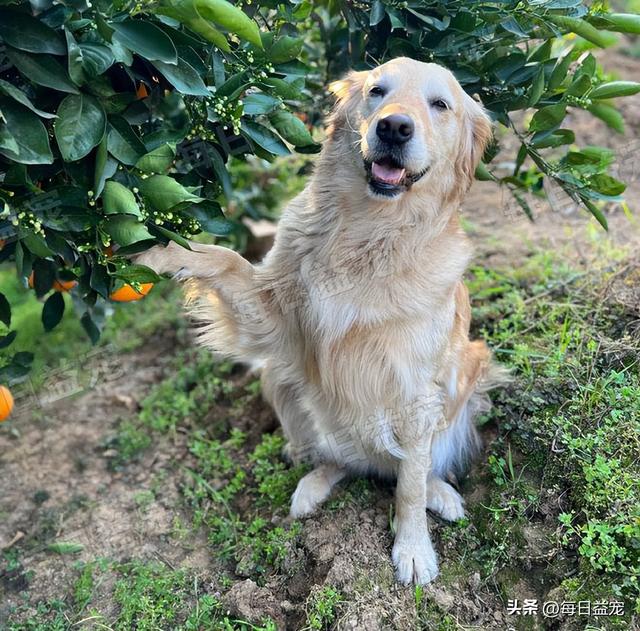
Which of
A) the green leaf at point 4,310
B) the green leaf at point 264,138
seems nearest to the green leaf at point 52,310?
the green leaf at point 4,310

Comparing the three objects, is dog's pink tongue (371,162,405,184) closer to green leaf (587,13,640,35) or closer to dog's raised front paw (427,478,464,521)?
green leaf (587,13,640,35)

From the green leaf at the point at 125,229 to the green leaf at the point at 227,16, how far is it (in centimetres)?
67

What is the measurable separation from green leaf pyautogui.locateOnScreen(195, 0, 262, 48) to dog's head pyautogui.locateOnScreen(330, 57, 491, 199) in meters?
0.84

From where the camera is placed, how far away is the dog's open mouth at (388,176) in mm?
2672

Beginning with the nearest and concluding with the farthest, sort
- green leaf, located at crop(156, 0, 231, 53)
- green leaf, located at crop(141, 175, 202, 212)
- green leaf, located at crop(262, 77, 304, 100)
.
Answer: green leaf, located at crop(156, 0, 231, 53), green leaf, located at crop(141, 175, 202, 212), green leaf, located at crop(262, 77, 304, 100)

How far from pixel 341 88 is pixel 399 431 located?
1.58 m

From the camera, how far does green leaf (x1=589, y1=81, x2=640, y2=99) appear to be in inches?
109

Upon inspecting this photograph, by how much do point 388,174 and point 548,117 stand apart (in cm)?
74

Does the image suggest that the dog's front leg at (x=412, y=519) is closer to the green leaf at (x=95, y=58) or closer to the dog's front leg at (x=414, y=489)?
the dog's front leg at (x=414, y=489)

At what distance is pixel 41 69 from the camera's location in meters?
1.91

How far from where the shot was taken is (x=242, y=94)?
2.38 meters

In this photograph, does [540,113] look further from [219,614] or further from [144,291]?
[219,614]

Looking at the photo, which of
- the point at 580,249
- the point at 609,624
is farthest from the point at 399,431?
the point at 580,249

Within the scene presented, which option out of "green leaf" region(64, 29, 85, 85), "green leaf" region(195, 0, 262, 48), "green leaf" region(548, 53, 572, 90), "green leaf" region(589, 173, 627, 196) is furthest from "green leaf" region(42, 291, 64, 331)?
"green leaf" region(589, 173, 627, 196)
